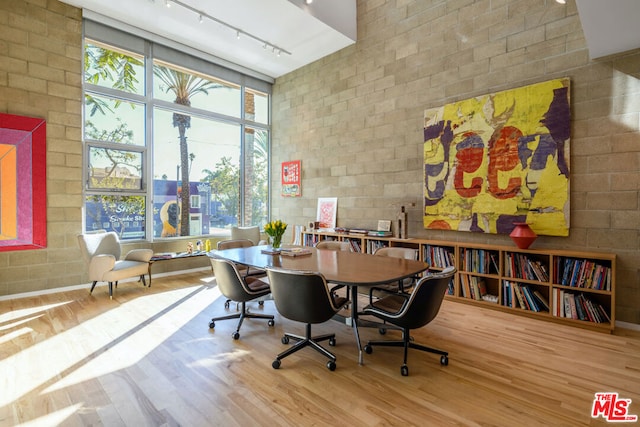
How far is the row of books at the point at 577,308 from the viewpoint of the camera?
351 centimetres

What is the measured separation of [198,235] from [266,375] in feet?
15.1

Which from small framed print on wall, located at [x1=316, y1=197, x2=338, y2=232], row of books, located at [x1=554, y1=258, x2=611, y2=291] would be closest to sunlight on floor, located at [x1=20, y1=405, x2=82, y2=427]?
row of books, located at [x1=554, y1=258, x2=611, y2=291]

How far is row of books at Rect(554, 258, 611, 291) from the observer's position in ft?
11.3

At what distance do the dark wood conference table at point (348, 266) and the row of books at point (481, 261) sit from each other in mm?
1446

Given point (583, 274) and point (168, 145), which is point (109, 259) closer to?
point (168, 145)

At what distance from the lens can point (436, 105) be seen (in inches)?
195

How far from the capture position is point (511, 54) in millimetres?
4234

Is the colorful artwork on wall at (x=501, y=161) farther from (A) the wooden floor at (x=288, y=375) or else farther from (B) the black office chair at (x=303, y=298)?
(B) the black office chair at (x=303, y=298)

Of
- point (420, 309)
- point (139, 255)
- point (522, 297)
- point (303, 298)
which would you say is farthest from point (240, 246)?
point (522, 297)

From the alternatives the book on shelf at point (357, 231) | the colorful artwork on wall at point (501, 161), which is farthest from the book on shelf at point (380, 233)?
the colorful artwork on wall at point (501, 161)

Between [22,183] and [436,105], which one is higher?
[436,105]

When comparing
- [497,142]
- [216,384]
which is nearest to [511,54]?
[497,142]

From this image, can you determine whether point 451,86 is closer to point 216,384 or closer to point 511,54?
point 511,54

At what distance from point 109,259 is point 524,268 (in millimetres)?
5501
